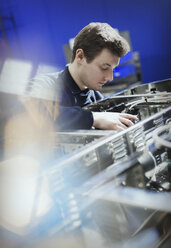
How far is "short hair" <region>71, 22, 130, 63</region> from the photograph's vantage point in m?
→ 1.06

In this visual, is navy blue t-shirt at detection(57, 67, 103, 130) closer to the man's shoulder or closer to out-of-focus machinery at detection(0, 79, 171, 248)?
the man's shoulder

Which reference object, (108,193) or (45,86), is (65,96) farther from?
(108,193)

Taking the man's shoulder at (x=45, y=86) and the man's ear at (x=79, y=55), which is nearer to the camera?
the man's shoulder at (x=45, y=86)

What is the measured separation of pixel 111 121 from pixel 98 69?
44cm

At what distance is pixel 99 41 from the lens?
1.06 metres

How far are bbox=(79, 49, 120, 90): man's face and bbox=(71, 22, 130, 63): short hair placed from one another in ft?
0.07

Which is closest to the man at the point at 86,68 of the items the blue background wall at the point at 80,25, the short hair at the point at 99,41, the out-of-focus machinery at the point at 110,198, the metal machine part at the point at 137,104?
the short hair at the point at 99,41

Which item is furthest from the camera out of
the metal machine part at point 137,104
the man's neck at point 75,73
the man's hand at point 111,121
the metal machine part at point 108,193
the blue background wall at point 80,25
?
the blue background wall at point 80,25

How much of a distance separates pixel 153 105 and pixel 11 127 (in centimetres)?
61

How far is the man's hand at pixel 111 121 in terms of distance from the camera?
30.1 inches

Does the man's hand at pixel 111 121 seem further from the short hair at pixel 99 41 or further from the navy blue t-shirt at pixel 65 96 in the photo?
the short hair at pixel 99 41

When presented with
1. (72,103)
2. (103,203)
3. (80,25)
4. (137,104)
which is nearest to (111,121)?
(137,104)

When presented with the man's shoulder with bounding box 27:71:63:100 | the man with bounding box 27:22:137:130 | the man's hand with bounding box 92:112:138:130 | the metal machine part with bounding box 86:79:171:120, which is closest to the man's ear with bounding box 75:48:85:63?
the man with bounding box 27:22:137:130

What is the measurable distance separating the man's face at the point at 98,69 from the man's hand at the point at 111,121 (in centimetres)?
37
